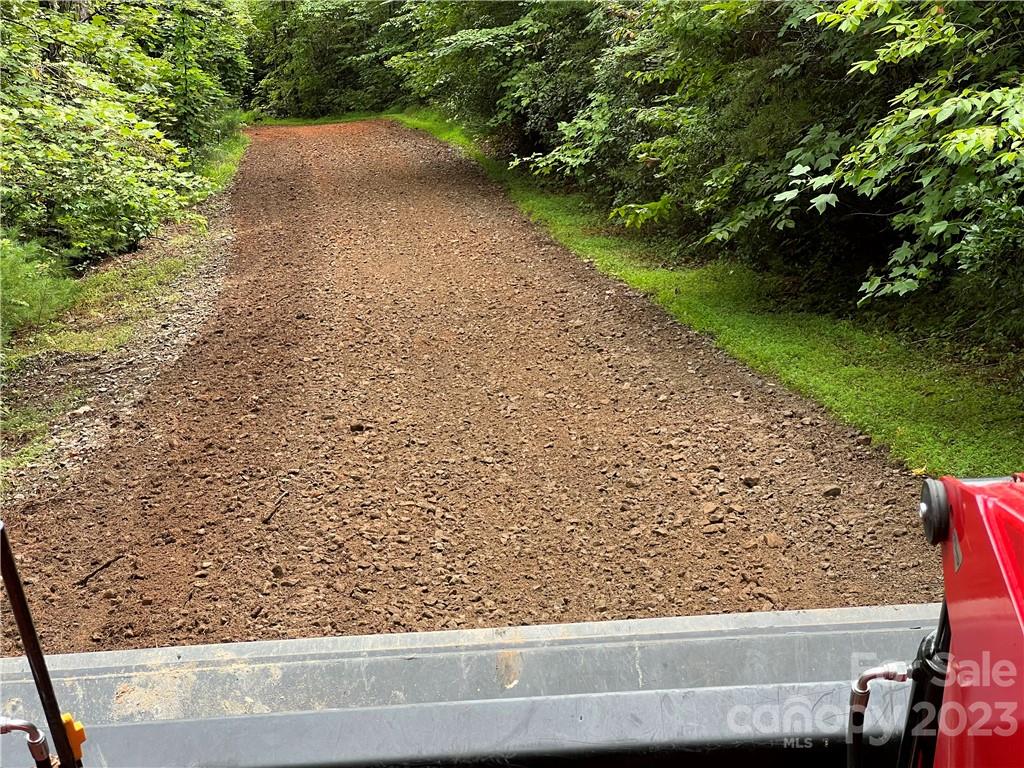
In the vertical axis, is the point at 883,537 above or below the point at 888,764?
below

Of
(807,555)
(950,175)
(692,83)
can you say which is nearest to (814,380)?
(950,175)

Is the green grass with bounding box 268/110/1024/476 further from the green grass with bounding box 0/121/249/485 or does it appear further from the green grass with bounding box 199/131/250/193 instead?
the green grass with bounding box 199/131/250/193

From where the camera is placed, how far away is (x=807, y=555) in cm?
363

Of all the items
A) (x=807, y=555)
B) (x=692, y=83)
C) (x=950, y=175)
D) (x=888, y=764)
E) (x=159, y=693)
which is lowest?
(x=807, y=555)

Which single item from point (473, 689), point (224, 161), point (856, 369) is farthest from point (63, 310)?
point (224, 161)

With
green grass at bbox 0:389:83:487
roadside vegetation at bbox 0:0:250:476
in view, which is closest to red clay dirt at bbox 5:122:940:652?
green grass at bbox 0:389:83:487

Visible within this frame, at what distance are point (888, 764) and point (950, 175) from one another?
13.0ft

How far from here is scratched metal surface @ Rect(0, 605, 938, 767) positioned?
1486 millimetres

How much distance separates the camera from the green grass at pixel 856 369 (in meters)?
4.21

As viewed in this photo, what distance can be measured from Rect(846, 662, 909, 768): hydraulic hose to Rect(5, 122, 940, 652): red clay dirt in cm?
210

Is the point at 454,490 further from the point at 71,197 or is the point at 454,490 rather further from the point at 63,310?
the point at 63,310

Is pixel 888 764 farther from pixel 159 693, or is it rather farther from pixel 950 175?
pixel 950 175

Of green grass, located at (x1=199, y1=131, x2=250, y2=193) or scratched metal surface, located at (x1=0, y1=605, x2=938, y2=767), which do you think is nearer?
scratched metal surface, located at (x1=0, y1=605, x2=938, y2=767)

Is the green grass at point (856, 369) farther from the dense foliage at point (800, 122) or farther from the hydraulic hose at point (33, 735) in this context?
the hydraulic hose at point (33, 735)
